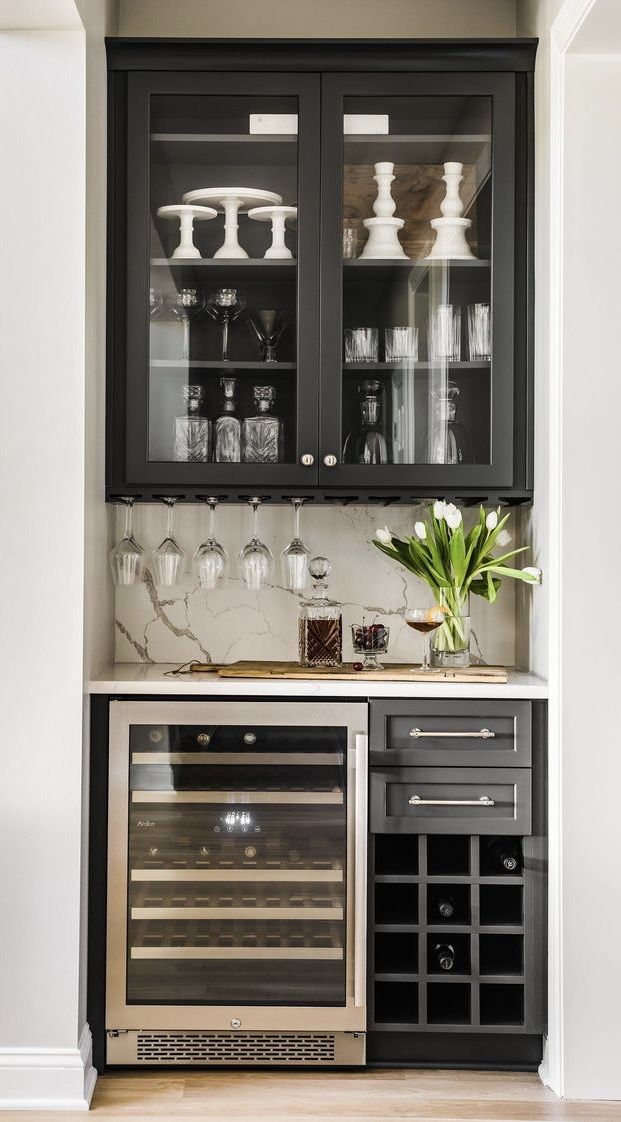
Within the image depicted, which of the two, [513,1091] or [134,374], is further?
[134,374]

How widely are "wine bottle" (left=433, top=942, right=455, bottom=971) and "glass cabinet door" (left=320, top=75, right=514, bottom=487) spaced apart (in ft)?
3.71

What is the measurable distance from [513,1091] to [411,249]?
6.69ft

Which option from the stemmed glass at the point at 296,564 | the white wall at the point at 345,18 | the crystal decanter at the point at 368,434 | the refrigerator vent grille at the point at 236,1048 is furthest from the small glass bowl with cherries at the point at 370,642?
the white wall at the point at 345,18

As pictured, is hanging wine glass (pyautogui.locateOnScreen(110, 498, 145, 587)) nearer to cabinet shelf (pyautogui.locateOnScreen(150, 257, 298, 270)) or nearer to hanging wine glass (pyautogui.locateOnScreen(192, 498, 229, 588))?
hanging wine glass (pyautogui.locateOnScreen(192, 498, 229, 588))

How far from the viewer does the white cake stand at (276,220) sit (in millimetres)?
2439

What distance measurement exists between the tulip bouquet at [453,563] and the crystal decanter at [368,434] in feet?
0.64

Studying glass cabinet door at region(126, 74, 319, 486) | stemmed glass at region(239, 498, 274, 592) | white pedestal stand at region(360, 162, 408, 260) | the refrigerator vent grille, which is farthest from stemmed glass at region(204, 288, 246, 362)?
the refrigerator vent grille

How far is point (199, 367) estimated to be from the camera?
2457 millimetres

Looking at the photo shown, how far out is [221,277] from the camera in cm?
245

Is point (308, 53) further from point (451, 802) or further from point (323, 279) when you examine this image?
point (451, 802)

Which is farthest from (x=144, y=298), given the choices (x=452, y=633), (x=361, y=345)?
(x=452, y=633)

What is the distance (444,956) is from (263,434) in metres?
1.35

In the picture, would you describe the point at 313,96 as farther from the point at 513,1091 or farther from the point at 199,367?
the point at 513,1091
